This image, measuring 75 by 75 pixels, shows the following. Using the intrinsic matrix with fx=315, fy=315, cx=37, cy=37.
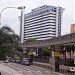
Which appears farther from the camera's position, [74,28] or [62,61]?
[74,28]

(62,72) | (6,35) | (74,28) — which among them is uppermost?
(74,28)

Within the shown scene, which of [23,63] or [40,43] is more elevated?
[40,43]

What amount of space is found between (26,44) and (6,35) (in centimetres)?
7842

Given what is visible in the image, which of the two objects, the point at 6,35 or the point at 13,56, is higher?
the point at 6,35

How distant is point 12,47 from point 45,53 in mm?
121788

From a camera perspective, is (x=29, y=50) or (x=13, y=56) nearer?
(x=13, y=56)

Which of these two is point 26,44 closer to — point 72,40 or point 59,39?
point 59,39

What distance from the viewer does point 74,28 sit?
104m

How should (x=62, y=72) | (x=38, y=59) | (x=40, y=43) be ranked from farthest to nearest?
(x=38, y=59) < (x=40, y=43) < (x=62, y=72)

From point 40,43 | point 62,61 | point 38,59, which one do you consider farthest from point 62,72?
point 38,59

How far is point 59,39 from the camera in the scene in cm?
6644

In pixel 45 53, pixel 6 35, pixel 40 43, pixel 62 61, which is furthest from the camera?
pixel 45 53

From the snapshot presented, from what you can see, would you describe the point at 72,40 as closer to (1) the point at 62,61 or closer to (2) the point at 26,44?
(1) the point at 62,61

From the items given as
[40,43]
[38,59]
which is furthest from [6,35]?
[38,59]
